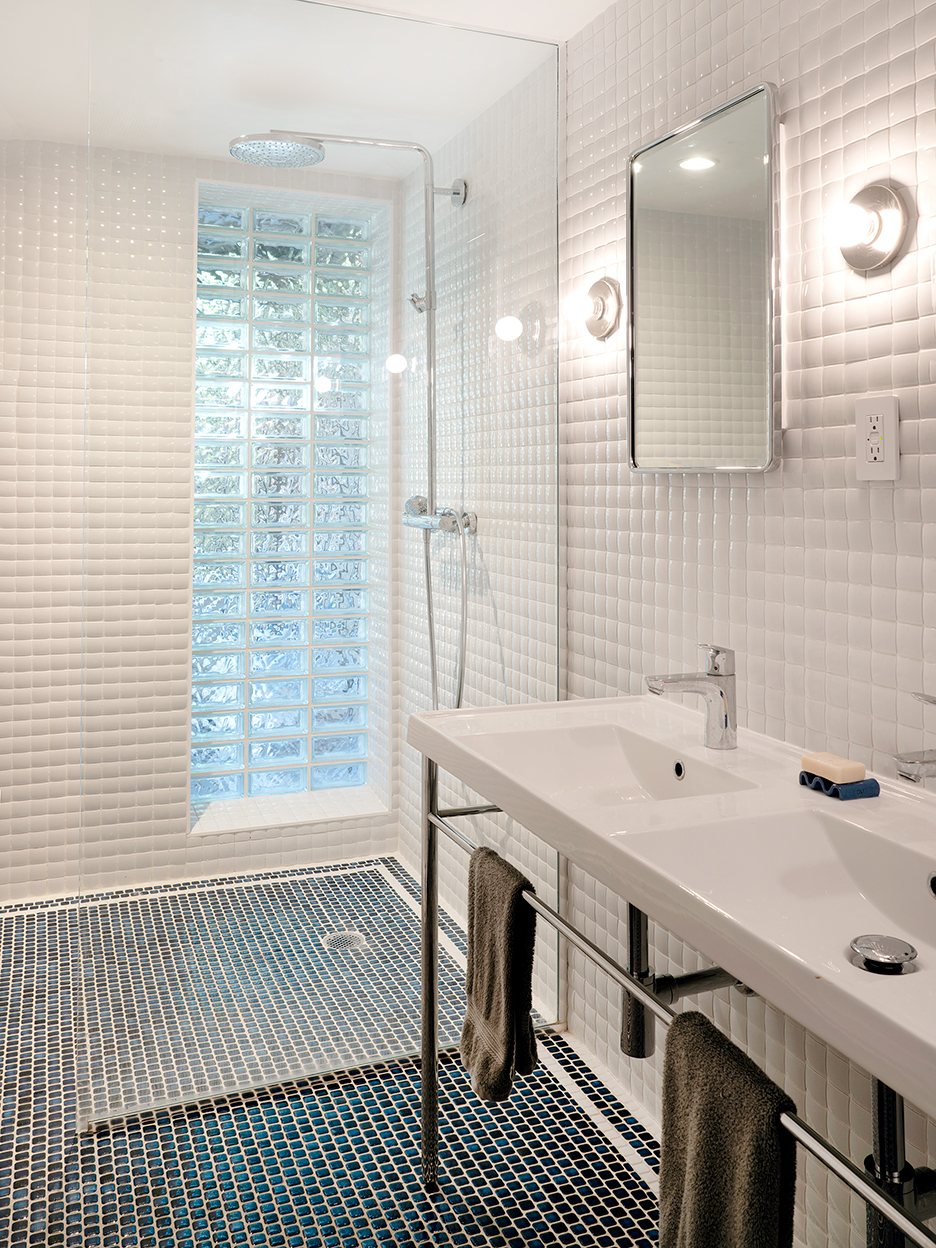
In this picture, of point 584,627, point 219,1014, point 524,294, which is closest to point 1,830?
point 219,1014

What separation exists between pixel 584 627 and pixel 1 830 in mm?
2097

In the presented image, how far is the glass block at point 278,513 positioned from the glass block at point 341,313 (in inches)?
16.4

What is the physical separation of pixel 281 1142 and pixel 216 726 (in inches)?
35.2

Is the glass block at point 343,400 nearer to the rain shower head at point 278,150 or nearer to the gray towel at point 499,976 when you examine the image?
the rain shower head at point 278,150

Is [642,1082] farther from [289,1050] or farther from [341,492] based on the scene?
[341,492]

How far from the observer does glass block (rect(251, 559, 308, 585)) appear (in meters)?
2.22

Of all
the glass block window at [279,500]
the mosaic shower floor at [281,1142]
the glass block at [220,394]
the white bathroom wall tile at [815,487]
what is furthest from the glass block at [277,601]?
the white bathroom wall tile at [815,487]

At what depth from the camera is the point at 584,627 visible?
2.38m

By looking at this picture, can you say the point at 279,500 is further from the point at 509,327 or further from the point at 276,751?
the point at 509,327

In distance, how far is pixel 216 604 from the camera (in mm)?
2211

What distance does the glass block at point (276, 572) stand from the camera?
222 centimetres

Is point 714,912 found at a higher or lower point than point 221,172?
lower

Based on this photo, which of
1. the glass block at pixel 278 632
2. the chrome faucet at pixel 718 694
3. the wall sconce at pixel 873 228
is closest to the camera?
the wall sconce at pixel 873 228

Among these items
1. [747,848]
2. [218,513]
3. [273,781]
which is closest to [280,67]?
[218,513]
